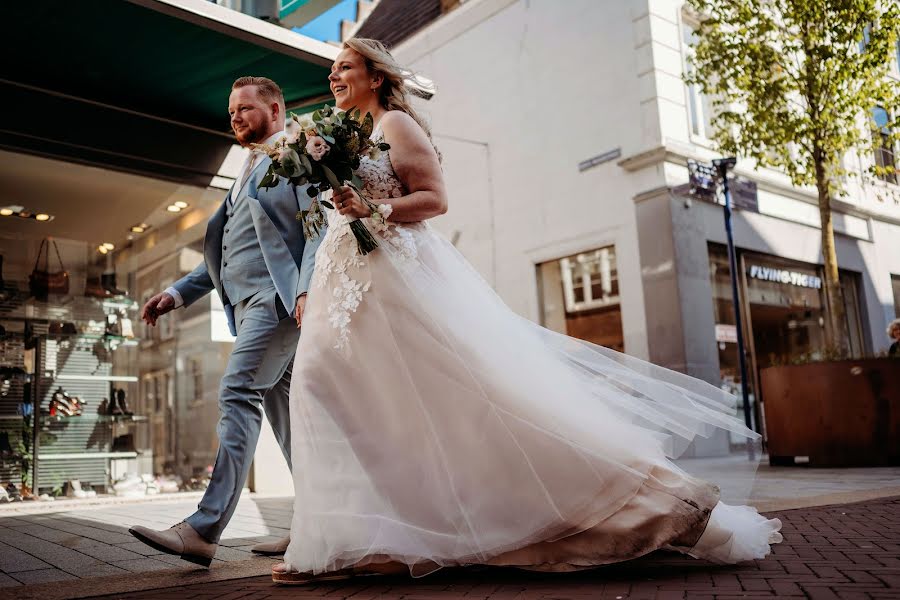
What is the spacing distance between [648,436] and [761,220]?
13.7 meters

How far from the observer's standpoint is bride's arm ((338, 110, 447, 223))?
3.52 m

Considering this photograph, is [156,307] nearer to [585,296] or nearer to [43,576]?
[43,576]

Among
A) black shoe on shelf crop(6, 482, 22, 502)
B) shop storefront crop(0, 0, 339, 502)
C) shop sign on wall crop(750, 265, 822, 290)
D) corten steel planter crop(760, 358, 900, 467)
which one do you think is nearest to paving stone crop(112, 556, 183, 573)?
shop storefront crop(0, 0, 339, 502)

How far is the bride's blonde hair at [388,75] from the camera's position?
3.77 meters

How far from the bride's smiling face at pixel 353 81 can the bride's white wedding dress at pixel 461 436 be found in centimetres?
41

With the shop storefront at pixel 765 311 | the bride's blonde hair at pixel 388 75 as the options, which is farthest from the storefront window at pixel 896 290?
the bride's blonde hair at pixel 388 75

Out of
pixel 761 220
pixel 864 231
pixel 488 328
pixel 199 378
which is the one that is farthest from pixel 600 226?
pixel 488 328

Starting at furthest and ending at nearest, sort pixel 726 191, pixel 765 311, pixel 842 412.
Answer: pixel 765 311, pixel 726 191, pixel 842 412

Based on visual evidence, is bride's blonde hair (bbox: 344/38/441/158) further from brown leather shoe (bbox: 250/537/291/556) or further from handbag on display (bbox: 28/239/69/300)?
handbag on display (bbox: 28/239/69/300)

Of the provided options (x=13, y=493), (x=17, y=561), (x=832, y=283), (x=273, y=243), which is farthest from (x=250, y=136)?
(x=832, y=283)

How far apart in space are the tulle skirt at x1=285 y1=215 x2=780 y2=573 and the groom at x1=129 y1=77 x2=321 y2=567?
0.43 m

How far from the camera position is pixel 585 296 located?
1548 centimetres

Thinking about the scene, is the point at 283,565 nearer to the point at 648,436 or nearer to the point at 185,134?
the point at 648,436

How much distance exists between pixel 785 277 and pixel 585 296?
4.27 meters
